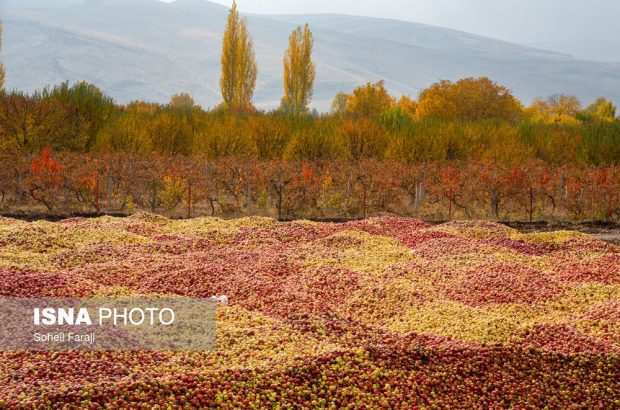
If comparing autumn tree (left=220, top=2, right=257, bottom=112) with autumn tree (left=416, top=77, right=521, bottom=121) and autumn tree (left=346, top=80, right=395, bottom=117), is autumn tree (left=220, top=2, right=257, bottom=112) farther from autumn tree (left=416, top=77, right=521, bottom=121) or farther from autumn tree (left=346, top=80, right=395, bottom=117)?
autumn tree (left=416, top=77, right=521, bottom=121)

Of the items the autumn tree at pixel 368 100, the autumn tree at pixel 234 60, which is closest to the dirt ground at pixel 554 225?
the autumn tree at pixel 234 60

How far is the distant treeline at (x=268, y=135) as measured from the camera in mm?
16594

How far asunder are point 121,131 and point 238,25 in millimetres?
21941

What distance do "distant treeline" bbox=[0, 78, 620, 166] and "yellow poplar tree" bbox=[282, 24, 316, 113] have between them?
1860 cm

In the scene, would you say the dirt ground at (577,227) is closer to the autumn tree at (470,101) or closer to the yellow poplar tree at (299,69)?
the autumn tree at (470,101)

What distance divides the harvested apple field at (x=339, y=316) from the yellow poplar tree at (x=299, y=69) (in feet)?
101

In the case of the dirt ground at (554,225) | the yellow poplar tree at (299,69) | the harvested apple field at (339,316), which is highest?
the yellow poplar tree at (299,69)

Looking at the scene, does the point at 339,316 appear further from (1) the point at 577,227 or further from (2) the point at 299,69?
(2) the point at 299,69

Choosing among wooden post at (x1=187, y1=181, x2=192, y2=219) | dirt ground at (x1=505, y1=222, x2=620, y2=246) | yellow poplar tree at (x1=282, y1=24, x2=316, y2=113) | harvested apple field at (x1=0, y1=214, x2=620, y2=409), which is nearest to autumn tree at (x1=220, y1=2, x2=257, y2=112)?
yellow poplar tree at (x1=282, y1=24, x2=316, y2=113)

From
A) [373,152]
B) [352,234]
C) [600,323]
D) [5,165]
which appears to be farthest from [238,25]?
[600,323]

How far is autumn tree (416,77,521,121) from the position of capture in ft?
118

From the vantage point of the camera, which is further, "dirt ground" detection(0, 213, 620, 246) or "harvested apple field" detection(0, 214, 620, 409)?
"dirt ground" detection(0, 213, 620, 246)

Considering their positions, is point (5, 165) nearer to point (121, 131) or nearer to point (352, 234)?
point (121, 131)

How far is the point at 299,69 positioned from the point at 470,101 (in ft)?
32.6
